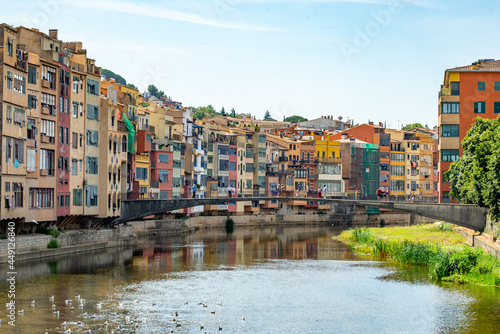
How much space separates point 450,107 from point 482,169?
23657 millimetres

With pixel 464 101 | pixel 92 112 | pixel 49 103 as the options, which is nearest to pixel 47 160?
pixel 49 103

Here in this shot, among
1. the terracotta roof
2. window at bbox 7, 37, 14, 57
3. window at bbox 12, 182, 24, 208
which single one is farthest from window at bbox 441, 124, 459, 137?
window at bbox 7, 37, 14, 57

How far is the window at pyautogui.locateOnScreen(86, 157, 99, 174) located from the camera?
244 ft

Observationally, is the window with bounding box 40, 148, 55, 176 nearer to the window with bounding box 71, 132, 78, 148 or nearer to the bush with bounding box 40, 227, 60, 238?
the window with bounding box 71, 132, 78, 148

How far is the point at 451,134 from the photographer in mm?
90000

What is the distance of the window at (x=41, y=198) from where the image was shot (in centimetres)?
6469

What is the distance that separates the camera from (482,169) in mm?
67000

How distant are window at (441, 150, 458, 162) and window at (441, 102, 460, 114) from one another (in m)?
4.26

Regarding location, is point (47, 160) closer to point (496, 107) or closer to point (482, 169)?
point (482, 169)

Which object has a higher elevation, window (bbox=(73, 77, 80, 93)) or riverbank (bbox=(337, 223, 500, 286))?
window (bbox=(73, 77, 80, 93))

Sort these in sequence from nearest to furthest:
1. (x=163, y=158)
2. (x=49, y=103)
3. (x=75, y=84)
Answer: (x=49, y=103) → (x=75, y=84) → (x=163, y=158)

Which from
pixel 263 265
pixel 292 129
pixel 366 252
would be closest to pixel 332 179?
pixel 292 129

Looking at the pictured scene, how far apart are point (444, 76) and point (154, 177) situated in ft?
114

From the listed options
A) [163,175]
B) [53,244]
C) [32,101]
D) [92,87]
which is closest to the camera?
[53,244]
